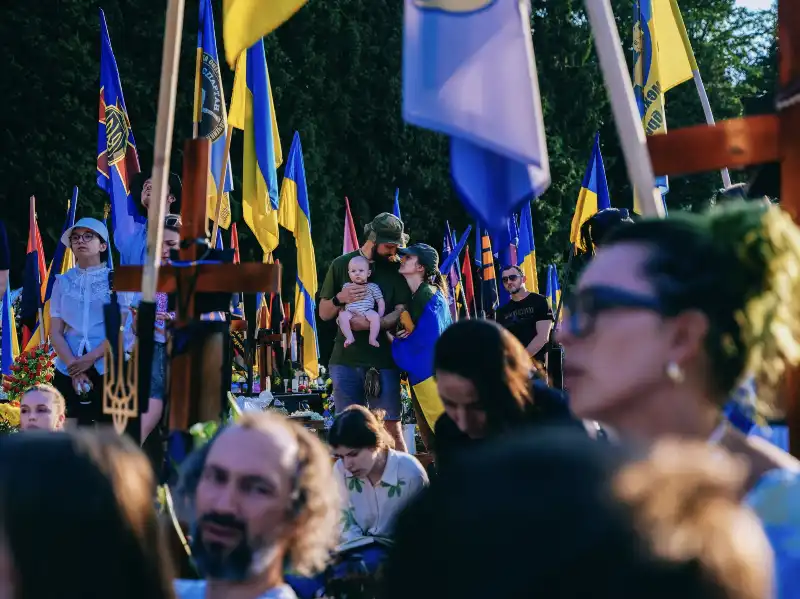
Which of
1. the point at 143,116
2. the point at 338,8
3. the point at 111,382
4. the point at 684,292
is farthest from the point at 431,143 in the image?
the point at 684,292

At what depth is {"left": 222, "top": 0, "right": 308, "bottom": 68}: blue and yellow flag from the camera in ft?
15.9

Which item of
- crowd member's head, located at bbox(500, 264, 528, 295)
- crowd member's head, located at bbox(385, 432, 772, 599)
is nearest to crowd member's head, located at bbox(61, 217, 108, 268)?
crowd member's head, located at bbox(500, 264, 528, 295)

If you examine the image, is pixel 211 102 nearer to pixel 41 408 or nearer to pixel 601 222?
pixel 41 408

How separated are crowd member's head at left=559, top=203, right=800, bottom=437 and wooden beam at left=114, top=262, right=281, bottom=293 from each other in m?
1.65

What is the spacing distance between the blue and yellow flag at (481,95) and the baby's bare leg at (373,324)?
415 cm

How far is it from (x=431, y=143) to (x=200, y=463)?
24233 mm

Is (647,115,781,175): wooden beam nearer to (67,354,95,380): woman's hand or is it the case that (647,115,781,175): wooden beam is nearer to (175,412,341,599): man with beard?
(175,412,341,599): man with beard

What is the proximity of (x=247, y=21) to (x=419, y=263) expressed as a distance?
3081mm

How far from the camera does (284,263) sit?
77.2ft

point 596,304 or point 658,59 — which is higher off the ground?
point 658,59

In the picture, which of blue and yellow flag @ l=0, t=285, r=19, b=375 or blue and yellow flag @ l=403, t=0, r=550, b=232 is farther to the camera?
blue and yellow flag @ l=0, t=285, r=19, b=375

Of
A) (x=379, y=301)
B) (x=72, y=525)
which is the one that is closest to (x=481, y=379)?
(x=72, y=525)

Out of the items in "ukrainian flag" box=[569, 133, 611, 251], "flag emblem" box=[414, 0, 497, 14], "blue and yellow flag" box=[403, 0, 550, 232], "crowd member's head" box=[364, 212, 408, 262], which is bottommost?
"blue and yellow flag" box=[403, 0, 550, 232]

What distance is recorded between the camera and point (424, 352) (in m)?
7.66
